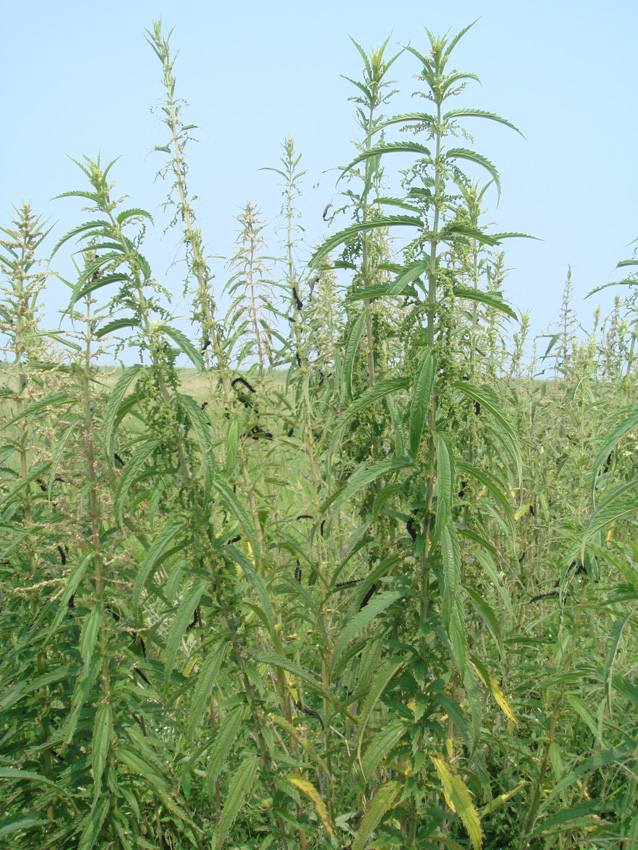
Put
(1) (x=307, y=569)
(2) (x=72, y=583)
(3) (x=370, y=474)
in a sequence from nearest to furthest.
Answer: (3) (x=370, y=474)
(2) (x=72, y=583)
(1) (x=307, y=569)

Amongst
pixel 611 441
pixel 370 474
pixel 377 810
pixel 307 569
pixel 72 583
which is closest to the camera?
pixel 611 441

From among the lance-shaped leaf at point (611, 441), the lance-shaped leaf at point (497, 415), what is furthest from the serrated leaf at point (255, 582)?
the lance-shaped leaf at point (611, 441)

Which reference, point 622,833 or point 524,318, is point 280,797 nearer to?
point 622,833

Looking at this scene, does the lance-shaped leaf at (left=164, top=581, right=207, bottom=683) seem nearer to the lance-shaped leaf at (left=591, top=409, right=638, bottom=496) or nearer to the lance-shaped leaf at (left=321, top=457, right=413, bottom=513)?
the lance-shaped leaf at (left=321, top=457, right=413, bottom=513)

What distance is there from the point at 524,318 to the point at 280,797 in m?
3.48

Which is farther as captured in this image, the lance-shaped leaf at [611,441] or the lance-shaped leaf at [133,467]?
the lance-shaped leaf at [133,467]

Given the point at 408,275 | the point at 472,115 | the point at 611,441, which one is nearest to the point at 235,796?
the point at 611,441

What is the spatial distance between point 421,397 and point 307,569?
2.31 meters

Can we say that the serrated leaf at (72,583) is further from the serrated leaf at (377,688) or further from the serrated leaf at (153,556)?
the serrated leaf at (377,688)

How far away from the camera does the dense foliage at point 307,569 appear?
228 cm

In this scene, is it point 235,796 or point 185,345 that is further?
point 235,796

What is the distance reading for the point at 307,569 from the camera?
163 inches

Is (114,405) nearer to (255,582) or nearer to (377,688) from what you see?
(255,582)

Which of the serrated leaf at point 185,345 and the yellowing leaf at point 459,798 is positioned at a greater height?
the serrated leaf at point 185,345
